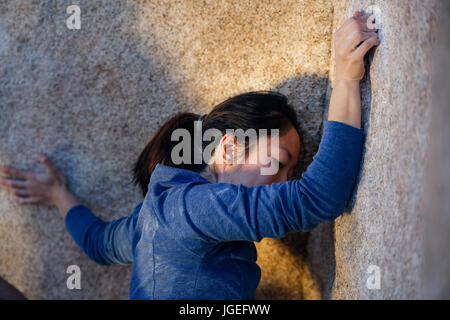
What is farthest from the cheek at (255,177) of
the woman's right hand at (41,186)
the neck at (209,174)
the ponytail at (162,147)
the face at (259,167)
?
the woman's right hand at (41,186)

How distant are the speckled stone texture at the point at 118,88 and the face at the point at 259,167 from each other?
167 mm

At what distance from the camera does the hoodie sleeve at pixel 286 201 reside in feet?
2.61

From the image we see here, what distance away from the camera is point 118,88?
1.25 meters

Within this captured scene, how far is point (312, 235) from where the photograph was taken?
1306mm

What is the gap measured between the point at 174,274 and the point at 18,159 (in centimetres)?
84

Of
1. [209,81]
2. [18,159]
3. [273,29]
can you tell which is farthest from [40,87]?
[273,29]

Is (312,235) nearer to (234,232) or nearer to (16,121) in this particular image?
(234,232)

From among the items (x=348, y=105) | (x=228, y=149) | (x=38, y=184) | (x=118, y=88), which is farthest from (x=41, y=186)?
(x=348, y=105)

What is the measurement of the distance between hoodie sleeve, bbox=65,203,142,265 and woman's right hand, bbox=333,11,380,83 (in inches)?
27.8

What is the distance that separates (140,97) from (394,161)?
2.82 feet

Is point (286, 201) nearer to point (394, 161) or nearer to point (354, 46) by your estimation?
point (394, 161)
